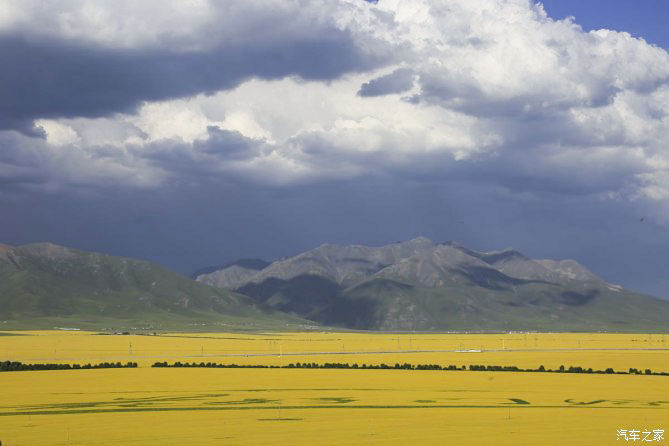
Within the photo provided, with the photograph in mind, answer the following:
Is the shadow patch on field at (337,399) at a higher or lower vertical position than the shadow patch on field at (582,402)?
lower

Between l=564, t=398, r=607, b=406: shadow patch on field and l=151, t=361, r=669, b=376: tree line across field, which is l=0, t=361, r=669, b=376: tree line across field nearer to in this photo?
l=151, t=361, r=669, b=376: tree line across field

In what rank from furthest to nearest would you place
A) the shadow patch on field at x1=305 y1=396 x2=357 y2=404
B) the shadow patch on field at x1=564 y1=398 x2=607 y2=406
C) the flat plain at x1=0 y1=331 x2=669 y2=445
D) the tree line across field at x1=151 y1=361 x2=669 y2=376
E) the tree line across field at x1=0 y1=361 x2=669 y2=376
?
the tree line across field at x1=0 y1=361 x2=669 y2=376, the tree line across field at x1=151 y1=361 x2=669 y2=376, the shadow patch on field at x1=305 y1=396 x2=357 y2=404, the shadow patch on field at x1=564 y1=398 x2=607 y2=406, the flat plain at x1=0 y1=331 x2=669 y2=445

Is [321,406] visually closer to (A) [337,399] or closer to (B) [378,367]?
(A) [337,399]

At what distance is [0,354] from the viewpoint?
17725cm

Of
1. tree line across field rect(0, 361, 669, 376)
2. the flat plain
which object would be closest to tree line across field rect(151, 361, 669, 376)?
tree line across field rect(0, 361, 669, 376)

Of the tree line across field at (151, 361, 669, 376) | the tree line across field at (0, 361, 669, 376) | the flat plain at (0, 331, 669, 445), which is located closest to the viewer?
the flat plain at (0, 331, 669, 445)

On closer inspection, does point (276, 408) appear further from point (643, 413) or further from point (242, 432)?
point (643, 413)

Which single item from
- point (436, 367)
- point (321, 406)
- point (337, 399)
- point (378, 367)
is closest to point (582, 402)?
point (337, 399)

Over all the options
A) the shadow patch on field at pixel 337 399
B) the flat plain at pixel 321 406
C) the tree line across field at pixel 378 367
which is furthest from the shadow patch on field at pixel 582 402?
the tree line across field at pixel 378 367

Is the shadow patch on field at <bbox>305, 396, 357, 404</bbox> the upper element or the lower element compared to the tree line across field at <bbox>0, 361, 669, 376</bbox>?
lower

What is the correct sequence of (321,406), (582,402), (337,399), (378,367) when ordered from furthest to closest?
(378,367)
(337,399)
(582,402)
(321,406)

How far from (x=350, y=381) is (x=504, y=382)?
1891 cm

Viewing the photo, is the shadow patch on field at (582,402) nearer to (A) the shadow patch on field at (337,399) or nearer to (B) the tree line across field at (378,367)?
(A) the shadow patch on field at (337,399)

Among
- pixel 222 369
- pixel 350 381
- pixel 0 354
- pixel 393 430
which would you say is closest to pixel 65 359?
pixel 0 354
